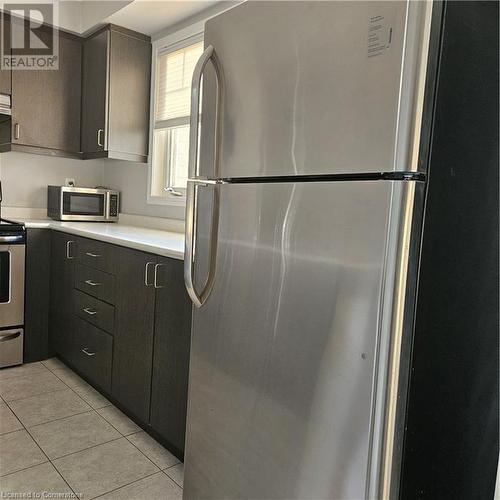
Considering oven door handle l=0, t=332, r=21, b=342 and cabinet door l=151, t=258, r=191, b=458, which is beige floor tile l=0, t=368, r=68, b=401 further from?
cabinet door l=151, t=258, r=191, b=458

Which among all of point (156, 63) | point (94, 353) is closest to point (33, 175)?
point (156, 63)

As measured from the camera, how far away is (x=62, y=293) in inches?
117

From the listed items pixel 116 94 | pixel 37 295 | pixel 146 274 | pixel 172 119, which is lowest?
pixel 37 295

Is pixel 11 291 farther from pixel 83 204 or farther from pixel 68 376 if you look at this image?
pixel 83 204

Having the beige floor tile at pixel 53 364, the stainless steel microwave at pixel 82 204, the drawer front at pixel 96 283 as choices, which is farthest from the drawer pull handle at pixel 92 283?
the stainless steel microwave at pixel 82 204

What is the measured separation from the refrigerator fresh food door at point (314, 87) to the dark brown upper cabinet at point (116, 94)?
2.06m

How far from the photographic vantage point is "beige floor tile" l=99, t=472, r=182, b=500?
1.77 meters

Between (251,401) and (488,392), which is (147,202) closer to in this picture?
(251,401)

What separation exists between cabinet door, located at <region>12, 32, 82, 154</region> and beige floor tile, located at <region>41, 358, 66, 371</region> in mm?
1518

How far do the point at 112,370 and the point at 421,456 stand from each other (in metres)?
1.77

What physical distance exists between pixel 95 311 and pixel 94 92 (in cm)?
172

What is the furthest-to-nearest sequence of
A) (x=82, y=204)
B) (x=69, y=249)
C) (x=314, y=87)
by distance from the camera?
(x=82, y=204) < (x=69, y=249) < (x=314, y=87)

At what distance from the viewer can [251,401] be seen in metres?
1.29

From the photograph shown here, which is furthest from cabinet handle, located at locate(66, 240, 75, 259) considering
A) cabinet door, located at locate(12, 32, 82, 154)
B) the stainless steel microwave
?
cabinet door, located at locate(12, 32, 82, 154)
